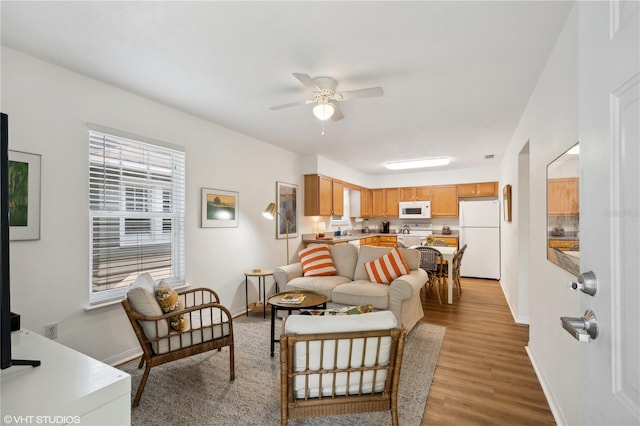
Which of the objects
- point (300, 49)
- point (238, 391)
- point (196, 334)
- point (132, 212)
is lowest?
point (238, 391)

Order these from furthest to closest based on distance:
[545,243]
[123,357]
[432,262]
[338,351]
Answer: [432,262], [123,357], [545,243], [338,351]

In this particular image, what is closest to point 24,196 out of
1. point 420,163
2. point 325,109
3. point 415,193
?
point 325,109

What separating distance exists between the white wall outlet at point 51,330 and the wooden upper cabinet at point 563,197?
3.59 meters

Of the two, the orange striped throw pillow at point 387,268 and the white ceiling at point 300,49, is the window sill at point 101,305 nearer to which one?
the white ceiling at point 300,49

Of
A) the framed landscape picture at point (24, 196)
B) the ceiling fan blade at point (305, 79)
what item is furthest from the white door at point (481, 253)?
the framed landscape picture at point (24, 196)

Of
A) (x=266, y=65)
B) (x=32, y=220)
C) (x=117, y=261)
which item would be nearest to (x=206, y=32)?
(x=266, y=65)

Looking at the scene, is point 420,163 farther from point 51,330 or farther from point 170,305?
point 51,330

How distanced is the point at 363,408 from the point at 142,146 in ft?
9.84

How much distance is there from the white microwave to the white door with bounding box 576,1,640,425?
6.69 m

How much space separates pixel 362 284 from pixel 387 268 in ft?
1.20

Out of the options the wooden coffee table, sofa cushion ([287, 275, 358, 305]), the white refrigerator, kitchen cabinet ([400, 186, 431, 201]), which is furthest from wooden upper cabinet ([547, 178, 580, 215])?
kitchen cabinet ([400, 186, 431, 201])

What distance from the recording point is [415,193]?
24.6 ft

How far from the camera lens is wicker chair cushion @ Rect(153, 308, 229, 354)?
7.14 ft

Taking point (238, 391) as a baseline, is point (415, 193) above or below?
above
